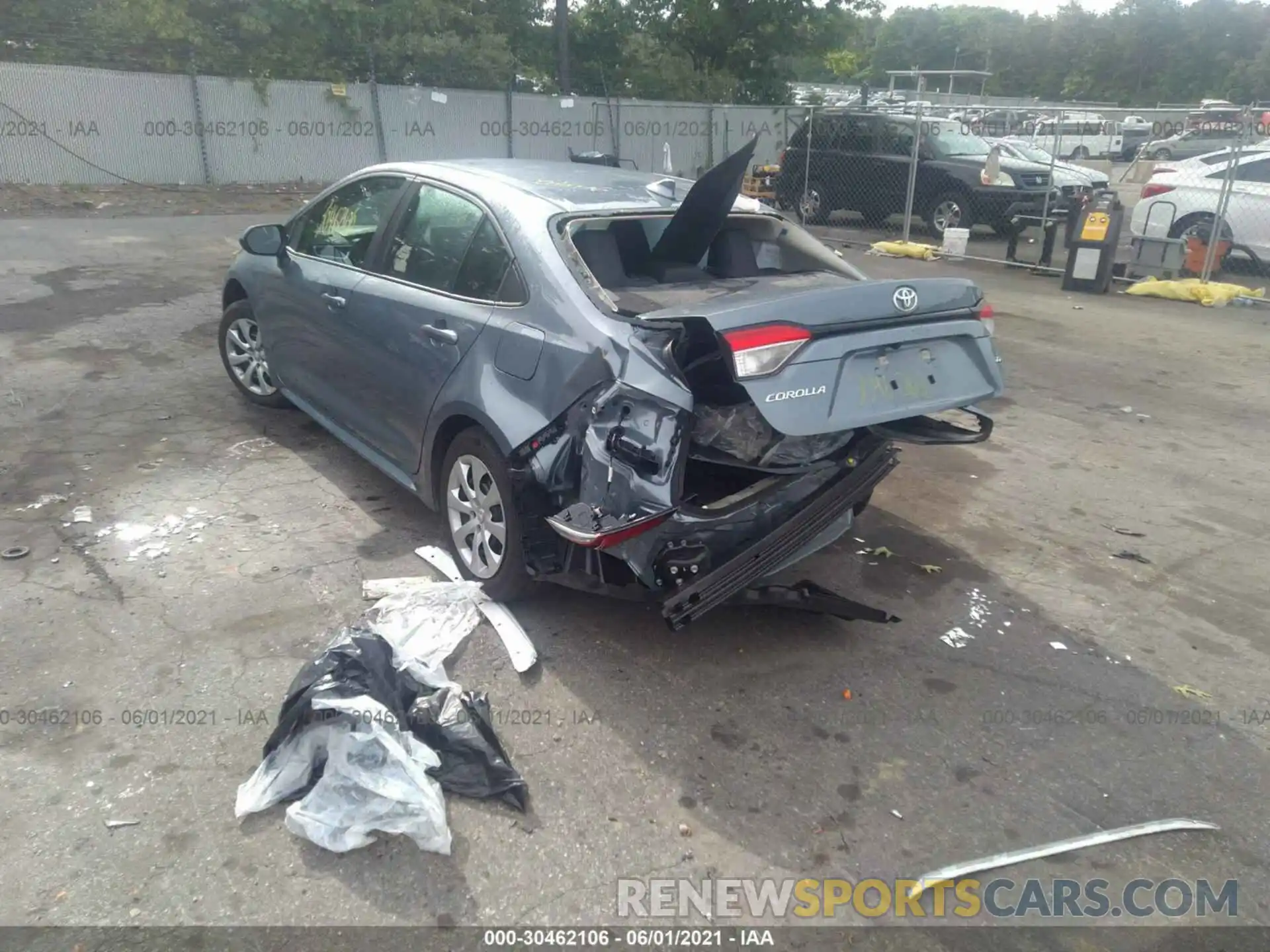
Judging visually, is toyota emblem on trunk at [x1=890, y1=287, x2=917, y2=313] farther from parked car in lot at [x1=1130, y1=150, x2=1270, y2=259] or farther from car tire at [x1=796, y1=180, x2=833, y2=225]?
car tire at [x1=796, y1=180, x2=833, y2=225]

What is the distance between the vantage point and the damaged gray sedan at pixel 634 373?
129 inches

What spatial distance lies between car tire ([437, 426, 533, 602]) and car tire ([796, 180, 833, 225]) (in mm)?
14277

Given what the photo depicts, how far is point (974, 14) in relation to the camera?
10194 centimetres

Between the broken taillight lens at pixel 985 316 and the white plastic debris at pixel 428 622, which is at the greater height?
the broken taillight lens at pixel 985 316

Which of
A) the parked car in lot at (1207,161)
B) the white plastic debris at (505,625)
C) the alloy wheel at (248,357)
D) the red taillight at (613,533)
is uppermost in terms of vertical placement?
the parked car in lot at (1207,161)

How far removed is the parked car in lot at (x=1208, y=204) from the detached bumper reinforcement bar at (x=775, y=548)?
11373mm

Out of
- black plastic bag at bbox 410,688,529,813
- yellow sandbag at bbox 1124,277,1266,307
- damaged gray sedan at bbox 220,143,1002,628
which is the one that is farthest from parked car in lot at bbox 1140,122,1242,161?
black plastic bag at bbox 410,688,529,813

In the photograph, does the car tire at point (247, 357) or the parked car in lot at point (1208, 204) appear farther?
the parked car in lot at point (1208, 204)

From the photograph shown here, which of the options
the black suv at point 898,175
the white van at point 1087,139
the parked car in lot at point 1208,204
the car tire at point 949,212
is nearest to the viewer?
the parked car in lot at point 1208,204

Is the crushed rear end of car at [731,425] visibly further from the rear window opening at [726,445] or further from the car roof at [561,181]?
the car roof at [561,181]

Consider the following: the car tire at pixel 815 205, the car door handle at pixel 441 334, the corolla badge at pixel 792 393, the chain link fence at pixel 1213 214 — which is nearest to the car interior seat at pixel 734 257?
the car door handle at pixel 441 334

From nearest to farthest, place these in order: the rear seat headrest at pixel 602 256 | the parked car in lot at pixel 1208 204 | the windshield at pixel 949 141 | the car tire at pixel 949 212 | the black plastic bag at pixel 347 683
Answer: the black plastic bag at pixel 347 683, the rear seat headrest at pixel 602 256, the parked car in lot at pixel 1208 204, the car tire at pixel 949 212, the windshield at pixel 949 141

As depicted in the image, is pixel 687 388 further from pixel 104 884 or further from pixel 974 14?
pixel 974 14

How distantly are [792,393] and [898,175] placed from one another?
46.2 ft
